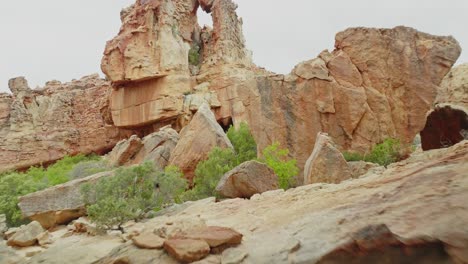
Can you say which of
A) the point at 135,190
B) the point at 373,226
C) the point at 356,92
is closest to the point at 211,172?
the point at 135,190

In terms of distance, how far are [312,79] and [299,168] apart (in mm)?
4545

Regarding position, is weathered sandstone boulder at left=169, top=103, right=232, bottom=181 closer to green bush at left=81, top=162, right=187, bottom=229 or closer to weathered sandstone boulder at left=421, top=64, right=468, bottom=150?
green bush at left=81, top=162, right=187, bottom=229

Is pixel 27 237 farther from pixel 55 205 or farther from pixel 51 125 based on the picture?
pixel 51 125

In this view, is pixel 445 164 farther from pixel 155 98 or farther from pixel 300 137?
pixel 155 98

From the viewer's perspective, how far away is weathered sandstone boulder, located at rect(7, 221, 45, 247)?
27.2 ft

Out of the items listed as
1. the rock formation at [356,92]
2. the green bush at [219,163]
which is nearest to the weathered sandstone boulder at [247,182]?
the green bush at [219,163]

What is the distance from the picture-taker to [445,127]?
10.6 meters

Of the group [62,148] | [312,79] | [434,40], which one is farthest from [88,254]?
[62,148]

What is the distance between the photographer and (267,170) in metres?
12.2

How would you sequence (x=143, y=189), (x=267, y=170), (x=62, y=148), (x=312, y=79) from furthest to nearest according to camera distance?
(x=62, y=148) → (x=312, y=79) → (x=267, y=170) → (x=143, y=189)

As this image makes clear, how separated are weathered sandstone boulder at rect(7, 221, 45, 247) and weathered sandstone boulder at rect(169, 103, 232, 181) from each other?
10.0 meters

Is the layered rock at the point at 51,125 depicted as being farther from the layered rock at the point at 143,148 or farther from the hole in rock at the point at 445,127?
the hole in rock at the point at 445,127

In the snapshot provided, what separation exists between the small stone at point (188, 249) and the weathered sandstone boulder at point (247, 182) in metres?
5.74

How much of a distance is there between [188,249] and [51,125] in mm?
35752
